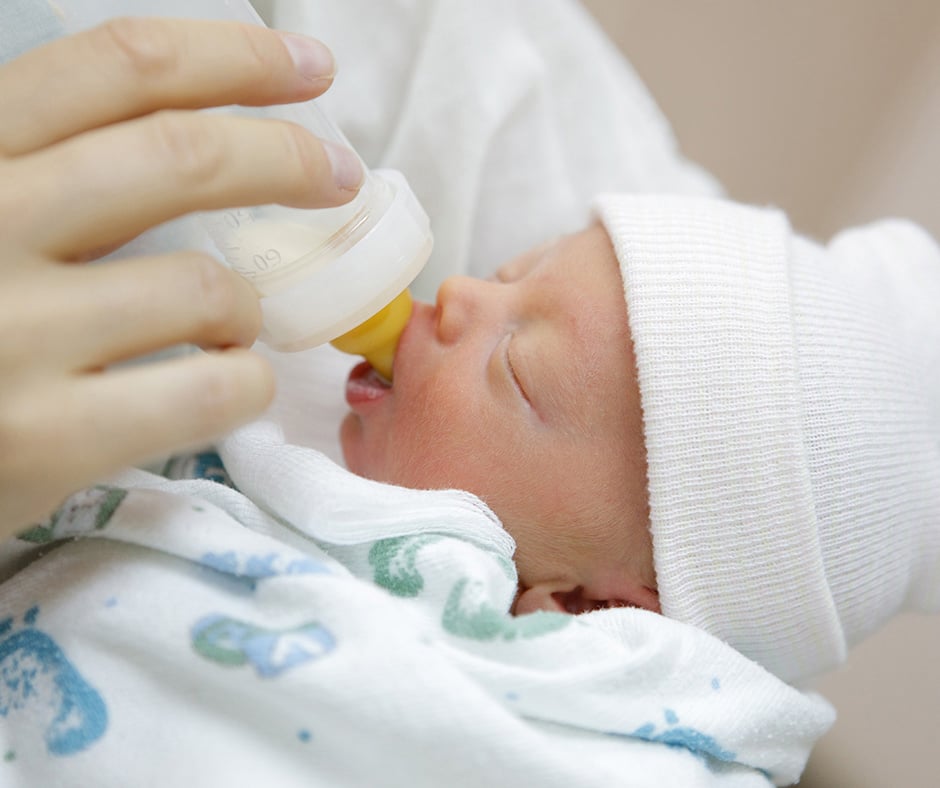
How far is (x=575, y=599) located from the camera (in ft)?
2.83

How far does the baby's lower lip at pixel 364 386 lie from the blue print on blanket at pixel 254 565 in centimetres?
26

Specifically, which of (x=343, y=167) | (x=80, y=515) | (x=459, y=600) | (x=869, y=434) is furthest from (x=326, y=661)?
(x=869, y=434)

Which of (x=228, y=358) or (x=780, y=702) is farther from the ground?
(x=228, y=358)

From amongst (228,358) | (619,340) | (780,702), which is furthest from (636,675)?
(228,358)

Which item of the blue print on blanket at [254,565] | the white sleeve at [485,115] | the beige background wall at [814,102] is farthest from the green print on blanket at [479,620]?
the beige background wall at [814,102]

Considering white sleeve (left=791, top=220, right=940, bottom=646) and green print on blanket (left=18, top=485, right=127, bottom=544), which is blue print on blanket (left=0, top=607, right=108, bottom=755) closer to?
green print on blanket (left=18, top=485, right=127, bottom=544)

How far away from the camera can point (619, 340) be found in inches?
31.9

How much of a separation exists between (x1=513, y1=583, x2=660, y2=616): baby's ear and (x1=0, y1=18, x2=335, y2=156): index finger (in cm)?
51

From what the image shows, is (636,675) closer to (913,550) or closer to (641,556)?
(641,556)

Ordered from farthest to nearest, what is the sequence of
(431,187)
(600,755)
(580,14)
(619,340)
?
(580,14)
(431,187)
(619,340)
(600,755)

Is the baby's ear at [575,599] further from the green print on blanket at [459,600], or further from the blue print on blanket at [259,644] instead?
the blue print on blanket at [259,644]

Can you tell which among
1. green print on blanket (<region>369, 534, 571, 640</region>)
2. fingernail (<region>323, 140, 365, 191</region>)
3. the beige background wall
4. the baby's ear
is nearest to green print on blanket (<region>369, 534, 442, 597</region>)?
green print on blanket (<region>369, 534, 571, 640</region>)

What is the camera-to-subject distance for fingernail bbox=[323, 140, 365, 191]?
61cm

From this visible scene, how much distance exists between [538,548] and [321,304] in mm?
307
